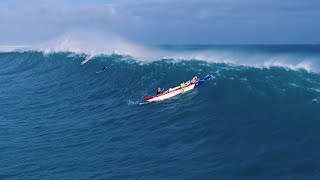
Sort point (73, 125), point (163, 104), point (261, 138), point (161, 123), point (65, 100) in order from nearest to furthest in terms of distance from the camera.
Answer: point (261, 138) < point (161, 123) < point (73, 125) < point (163, 104) < point (65, 100)

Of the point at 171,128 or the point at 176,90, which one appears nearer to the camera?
the point at 171,128

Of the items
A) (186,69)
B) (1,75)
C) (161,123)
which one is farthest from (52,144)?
(1,75)

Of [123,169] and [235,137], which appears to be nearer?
[123,169]

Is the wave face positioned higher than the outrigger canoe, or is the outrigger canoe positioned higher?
the outrigger canoe

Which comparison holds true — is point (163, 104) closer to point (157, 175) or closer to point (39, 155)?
point (39, 155)

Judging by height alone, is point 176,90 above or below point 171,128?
above

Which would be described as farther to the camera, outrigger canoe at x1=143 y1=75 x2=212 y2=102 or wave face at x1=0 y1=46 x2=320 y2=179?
outrigger canoe at x1=143 y1=75 x2=212 y2=102

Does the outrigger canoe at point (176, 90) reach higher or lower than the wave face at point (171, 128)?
higher

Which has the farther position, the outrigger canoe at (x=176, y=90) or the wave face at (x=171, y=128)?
the outrigger canoe at (x=176, y=90)
